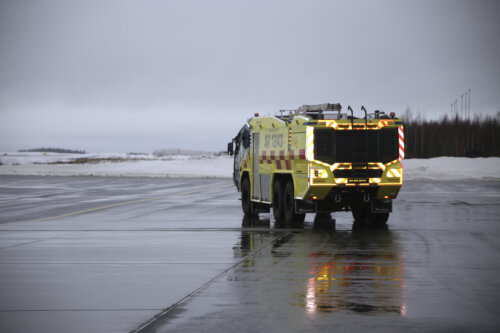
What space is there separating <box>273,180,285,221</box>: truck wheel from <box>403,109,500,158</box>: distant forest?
3230 inches

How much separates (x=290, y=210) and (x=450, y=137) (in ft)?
310

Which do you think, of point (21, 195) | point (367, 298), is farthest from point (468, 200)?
point (367, 298)

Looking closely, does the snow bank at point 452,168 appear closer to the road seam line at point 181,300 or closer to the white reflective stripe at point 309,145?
the white reflective stripe at point 309,145

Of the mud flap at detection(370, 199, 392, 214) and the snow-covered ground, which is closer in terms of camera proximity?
the mud flap at detection(370, 199, 392, 214)

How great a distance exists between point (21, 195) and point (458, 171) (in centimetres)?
4231

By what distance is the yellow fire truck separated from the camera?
19812 mm

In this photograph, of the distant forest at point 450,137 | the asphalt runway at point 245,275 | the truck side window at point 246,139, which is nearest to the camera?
the asphalt runway at point 245,275

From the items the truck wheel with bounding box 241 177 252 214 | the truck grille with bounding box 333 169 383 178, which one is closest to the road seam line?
the truck grille with bounding box 333 169 383 178

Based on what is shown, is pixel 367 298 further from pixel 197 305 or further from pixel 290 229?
pixel 290 229

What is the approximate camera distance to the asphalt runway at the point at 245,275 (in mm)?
8336

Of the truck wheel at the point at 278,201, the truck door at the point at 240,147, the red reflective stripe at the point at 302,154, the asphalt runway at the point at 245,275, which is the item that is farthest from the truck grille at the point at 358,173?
the truck door at the point at 240,147

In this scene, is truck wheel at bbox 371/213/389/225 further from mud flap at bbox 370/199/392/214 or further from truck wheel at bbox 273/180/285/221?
truck wheel at bbox 273/180/285/221

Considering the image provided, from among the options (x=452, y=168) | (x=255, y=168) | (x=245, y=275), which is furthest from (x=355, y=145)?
(x=452, y=168)

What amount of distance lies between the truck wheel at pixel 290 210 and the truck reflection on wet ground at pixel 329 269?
1462 mm
